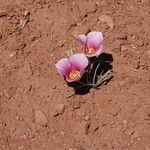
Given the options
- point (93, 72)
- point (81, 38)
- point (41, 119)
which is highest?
point (81, 38)

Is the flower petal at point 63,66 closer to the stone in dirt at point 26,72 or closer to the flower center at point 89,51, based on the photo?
the flower center at point 89,51

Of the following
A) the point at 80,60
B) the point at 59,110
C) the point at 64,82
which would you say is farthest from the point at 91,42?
the point at 59,110

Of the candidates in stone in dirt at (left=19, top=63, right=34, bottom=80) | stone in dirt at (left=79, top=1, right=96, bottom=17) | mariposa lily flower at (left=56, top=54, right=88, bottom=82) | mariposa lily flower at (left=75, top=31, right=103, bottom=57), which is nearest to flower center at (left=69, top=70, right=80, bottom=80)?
mariposa lily flower at (left=56, top=54, right=88, bottom=82)

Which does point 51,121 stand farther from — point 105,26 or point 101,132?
point 105,26

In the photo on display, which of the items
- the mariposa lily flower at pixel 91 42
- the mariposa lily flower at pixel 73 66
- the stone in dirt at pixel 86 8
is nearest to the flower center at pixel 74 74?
the mariposa lily flower at pixel 73 66

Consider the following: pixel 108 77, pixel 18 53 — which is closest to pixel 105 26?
pixel 108 77

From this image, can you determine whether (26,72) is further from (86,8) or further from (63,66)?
(86,8)
